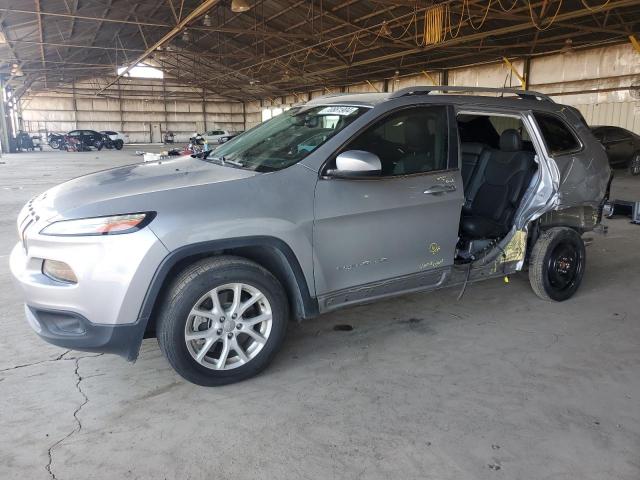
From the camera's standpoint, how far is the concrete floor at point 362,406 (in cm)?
231

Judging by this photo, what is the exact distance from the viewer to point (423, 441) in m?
2.47

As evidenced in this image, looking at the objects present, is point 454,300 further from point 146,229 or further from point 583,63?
point 583,63

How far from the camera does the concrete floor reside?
2.31 meters

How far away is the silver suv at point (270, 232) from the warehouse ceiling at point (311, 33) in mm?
10315

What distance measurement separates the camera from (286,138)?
358 centimetres

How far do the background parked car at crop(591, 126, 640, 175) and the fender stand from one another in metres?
14.3

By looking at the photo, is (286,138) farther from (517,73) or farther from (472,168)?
(517,73)

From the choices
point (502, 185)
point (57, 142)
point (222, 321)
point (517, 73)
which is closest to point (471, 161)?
point (502, 185)

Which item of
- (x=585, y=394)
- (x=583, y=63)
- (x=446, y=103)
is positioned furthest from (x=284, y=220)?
(x=583, y=63)

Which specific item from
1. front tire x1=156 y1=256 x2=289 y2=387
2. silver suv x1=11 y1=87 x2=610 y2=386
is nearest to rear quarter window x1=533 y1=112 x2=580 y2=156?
silver suv x1=11 y1=87 x2=610 y2=386

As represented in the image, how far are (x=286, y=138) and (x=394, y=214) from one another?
98 centimetres

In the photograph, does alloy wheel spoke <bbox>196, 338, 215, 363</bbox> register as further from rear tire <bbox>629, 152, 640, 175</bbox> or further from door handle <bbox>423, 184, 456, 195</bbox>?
rear tire <bbox>629, 152, 640, 175</bbox>

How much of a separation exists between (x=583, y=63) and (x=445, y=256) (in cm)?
1883

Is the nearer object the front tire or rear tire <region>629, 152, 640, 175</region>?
the front tire
